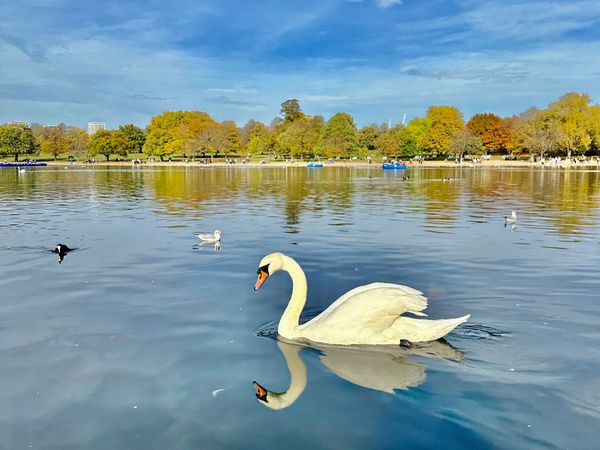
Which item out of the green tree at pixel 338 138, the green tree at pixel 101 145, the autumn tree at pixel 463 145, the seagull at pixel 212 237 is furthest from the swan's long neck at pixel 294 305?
the green tree at pixel 101 145

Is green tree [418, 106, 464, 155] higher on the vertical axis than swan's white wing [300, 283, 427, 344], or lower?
higher

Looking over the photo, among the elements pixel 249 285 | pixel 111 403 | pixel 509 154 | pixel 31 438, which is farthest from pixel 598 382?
pixel 509 154

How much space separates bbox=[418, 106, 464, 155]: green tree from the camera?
147 m

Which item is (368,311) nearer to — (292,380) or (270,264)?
(292,380)

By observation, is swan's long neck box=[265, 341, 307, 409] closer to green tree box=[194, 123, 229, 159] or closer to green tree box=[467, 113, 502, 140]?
green tree box=[194, 123, 229, 159]

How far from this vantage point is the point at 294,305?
10203 millimetres

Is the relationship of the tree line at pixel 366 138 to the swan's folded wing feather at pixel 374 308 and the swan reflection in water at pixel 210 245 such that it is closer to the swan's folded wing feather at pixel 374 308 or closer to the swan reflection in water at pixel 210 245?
the swan reflection in water at pixel 210 245

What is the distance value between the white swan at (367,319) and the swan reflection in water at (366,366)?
0.18 m

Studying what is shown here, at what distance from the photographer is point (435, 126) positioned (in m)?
151

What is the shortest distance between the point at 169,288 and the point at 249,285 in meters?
2.04

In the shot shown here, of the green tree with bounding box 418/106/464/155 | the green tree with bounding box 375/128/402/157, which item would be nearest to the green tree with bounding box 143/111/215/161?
the green tree with bounding box 375/128/402/157

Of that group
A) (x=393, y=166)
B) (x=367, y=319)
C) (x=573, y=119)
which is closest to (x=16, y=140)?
(x=393, y=166)

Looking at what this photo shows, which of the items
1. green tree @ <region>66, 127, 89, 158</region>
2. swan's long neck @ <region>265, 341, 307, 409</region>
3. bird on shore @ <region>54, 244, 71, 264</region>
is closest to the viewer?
swan's long neck @ <region>265, 341, 307, 409</region>

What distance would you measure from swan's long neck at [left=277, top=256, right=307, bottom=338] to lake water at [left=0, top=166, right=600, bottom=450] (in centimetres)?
29
